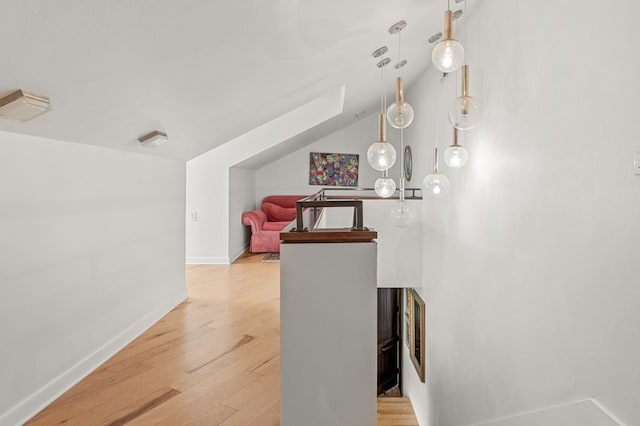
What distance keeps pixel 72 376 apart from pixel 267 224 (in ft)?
17.5

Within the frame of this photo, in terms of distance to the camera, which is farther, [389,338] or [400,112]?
[389,338]

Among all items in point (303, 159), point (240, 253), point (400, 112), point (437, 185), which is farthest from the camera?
point (303, 159)

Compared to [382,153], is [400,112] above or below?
above

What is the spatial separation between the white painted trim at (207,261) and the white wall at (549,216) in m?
4.19

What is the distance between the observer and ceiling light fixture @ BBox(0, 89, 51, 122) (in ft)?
5.51

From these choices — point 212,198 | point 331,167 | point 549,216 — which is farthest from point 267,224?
point 549,216

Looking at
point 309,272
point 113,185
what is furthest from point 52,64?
point 113,185

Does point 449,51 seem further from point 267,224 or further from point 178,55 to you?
point 267,224

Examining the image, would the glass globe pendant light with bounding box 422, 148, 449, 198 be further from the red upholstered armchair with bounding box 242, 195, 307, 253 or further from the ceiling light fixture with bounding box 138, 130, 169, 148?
the red upholstered armchair with bounding box 242, 195, 307, 253

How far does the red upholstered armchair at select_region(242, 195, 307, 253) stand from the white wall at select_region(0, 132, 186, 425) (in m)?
3.56

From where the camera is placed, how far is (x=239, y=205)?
7305mm

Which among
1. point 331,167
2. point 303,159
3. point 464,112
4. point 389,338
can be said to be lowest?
point 389,338

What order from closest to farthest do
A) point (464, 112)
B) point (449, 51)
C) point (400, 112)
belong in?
point (449, 51) < point (464, 112) < point (400, 112)

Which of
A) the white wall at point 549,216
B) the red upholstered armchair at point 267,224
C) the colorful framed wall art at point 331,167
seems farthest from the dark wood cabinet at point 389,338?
the colorful framed wall art at point 331,167
